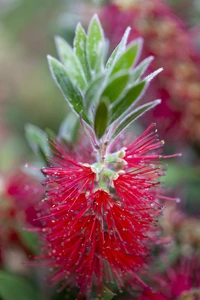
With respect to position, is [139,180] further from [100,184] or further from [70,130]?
[70,130]

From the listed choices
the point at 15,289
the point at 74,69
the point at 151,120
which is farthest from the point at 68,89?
the point at 151,120

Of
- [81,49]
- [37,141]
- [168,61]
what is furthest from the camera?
[168,61]

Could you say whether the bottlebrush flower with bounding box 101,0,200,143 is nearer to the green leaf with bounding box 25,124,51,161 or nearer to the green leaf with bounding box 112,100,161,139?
the green leaf with bounding box 25,124,51,161

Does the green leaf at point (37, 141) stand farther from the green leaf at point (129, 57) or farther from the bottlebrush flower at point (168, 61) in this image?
the bottlebrush flower at point (168, 61)

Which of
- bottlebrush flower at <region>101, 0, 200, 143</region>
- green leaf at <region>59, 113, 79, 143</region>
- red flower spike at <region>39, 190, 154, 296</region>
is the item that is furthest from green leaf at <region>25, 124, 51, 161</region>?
bottlebrush flower at <region>101, 0, 200, 143</region>

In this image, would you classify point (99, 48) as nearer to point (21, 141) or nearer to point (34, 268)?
point (34, 268)

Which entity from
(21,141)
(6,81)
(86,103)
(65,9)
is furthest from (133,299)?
(65,9)
